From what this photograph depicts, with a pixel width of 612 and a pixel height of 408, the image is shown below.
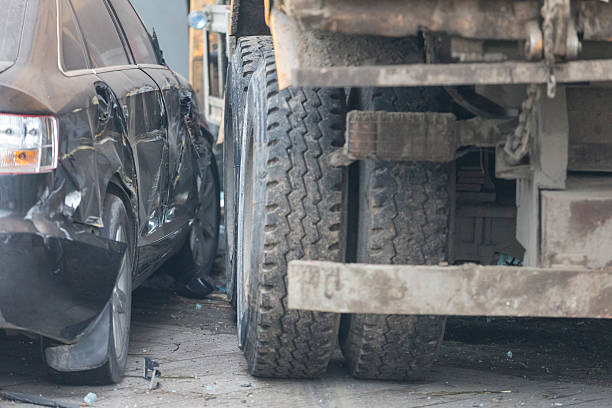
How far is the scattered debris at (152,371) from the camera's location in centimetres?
422

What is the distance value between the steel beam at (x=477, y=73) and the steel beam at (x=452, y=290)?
61cm

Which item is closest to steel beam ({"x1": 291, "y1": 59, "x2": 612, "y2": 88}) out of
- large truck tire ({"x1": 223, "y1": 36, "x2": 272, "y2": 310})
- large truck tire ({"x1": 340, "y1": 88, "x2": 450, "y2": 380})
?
large truck tire ({"x1": 340, "y1": 88, "x2": 450, "y2": 380})

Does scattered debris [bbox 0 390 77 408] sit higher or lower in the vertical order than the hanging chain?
lower

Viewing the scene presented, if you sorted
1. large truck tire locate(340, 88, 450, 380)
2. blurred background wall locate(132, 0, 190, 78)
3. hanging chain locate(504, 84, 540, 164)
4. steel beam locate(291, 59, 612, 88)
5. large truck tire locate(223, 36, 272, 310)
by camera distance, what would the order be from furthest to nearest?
blurred background wall locate(132, 0, 190, 78) < large truck tire locate(223, 36, 272, 310) < large truck tire locate(340, 88, 450, 380) < hanging chain locate(504, 84, 540, 164) < steel beam locate(291, 59, 612, 88)

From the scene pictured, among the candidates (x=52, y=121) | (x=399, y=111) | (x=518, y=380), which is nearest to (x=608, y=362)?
(x=518, y=380)

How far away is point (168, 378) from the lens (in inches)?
172

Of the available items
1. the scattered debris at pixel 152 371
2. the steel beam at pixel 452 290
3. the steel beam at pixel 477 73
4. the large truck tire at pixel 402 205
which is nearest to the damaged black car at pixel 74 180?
the scattered debris at pixel 152 371

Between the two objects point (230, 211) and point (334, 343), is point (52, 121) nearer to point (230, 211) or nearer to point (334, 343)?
point (334, 343)

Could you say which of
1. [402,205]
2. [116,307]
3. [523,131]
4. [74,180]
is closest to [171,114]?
[116,307]

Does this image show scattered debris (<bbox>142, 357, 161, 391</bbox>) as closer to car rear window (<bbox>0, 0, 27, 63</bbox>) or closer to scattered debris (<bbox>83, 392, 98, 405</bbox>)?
scattered debris (<bbox>83, 392, 98, 405</bbox>)

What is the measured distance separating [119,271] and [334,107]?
1.02 m

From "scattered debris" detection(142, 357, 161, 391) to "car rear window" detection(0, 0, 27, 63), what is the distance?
1372mm

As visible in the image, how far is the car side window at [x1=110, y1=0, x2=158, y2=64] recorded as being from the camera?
5.29m

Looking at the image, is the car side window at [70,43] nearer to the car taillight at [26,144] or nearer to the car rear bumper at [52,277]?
the car taillight at [26,144]
